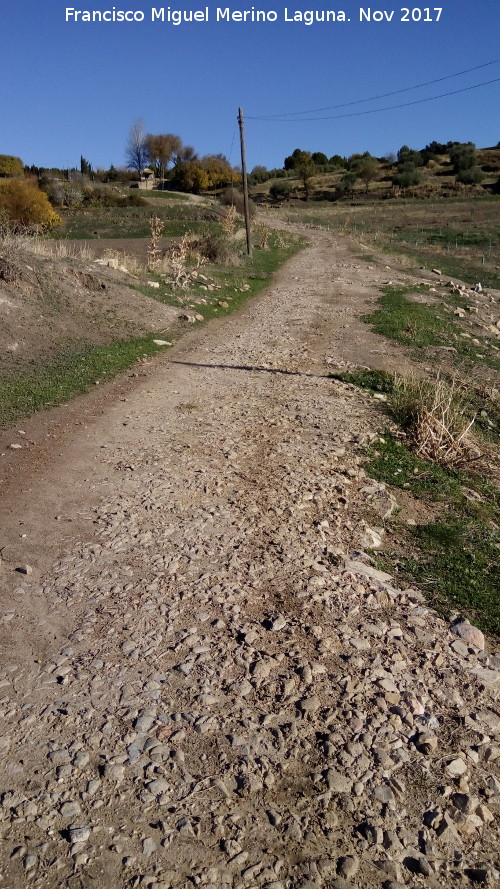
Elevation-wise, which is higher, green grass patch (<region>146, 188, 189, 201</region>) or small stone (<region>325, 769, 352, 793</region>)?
small stone (<region>325, 769, 352, 793</region>)

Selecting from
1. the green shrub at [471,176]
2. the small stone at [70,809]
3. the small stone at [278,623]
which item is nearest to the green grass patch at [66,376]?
the small stone at [278,623]

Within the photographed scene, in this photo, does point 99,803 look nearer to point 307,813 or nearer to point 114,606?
point 307,813

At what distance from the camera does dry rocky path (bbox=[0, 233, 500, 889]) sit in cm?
227

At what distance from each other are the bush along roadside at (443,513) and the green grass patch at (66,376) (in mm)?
3497

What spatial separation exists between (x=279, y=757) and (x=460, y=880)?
0.75 meters

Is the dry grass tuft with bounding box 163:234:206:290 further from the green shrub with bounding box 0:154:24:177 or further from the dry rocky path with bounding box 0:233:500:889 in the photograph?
the green shrub with bounding box 0:154:24:177

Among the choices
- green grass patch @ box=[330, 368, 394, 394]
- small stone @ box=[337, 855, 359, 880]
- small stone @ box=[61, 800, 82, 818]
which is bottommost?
green grass patch @ box=[330, 368, 394, 394]

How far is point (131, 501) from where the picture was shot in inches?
189

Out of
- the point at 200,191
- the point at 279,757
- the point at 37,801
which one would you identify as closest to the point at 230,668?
the point at 279,757

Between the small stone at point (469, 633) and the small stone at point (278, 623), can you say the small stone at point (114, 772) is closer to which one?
the small stone at point (278, 623)

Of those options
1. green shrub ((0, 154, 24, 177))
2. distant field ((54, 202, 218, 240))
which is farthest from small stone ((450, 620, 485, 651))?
green shrub ((0, 154, 24, 177))

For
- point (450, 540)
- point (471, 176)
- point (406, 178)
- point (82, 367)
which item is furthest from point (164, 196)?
point (450, 540)

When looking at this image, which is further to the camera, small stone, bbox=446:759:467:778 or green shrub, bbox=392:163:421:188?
green shrub, bbox=392:163:421:188

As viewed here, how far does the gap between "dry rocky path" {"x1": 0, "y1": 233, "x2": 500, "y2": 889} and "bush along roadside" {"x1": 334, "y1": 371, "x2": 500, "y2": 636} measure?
23 centimetres
